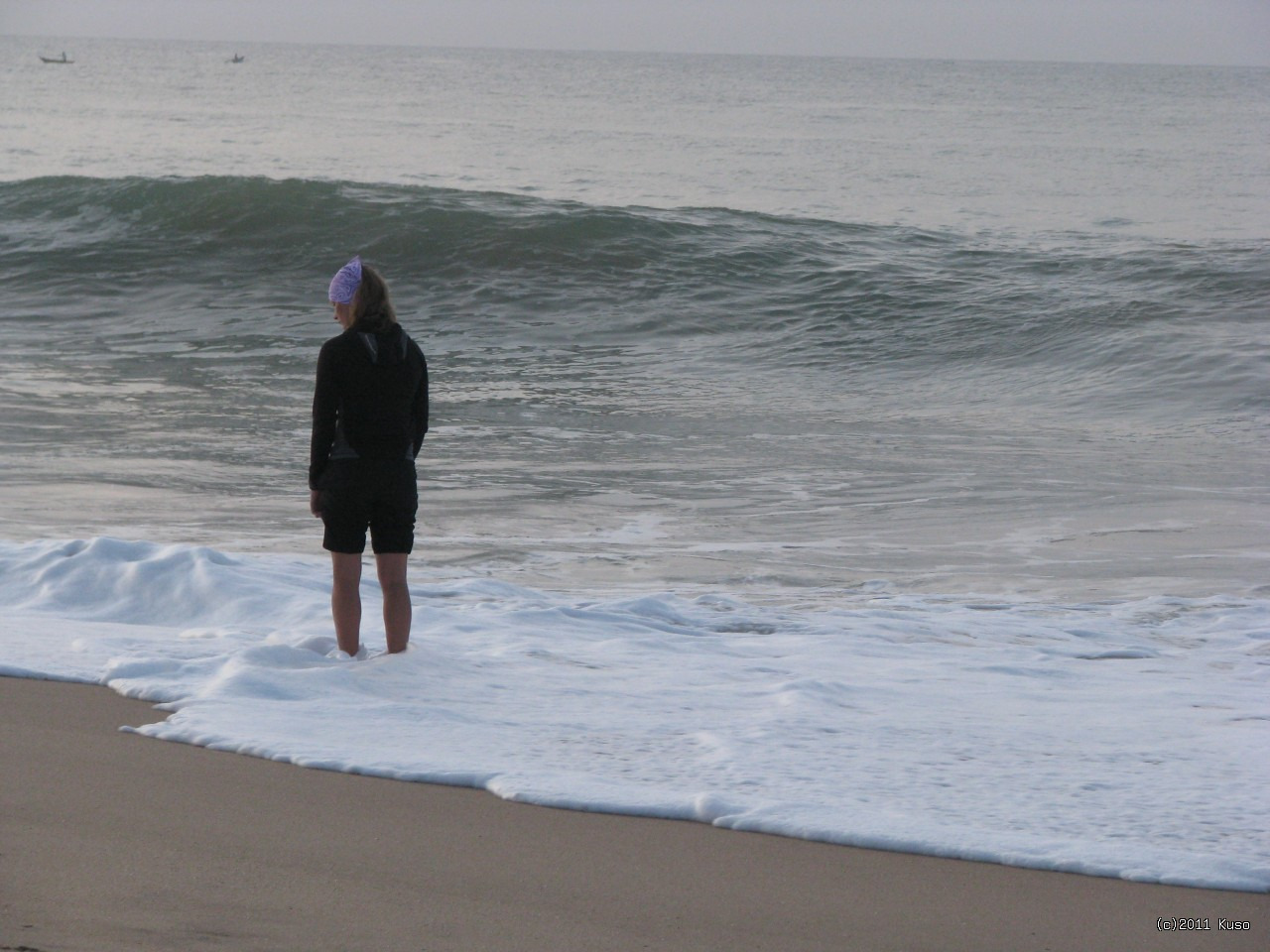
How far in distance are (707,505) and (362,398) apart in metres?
4.04

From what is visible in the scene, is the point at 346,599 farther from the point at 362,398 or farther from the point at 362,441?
the point at 362,398

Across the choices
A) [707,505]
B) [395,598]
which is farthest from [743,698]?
[707,505]

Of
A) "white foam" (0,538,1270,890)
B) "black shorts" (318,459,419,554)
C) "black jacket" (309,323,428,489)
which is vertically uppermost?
"black jacket" (309,323,428,489)

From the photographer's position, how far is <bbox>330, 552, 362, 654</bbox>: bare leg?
4.82m

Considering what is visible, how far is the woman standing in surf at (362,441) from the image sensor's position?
186 inches

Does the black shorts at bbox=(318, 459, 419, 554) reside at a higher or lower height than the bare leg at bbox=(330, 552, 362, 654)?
higher

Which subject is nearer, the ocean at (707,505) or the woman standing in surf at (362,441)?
the ocean at (707,505)

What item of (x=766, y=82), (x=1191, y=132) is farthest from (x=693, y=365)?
(x=766, y=82)

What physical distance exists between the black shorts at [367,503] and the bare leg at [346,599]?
0.14 feet

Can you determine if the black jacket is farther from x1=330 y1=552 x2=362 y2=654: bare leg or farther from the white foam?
the white foam

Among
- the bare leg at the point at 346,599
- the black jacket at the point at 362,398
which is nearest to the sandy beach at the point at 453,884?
the bare leg at the point at 346,599

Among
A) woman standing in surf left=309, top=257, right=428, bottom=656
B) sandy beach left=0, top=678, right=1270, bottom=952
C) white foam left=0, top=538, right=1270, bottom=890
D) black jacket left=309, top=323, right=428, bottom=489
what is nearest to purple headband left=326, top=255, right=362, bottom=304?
woman standing in surf left=309, top=257, right=428, bottom=656

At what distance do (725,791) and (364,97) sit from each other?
7590cm

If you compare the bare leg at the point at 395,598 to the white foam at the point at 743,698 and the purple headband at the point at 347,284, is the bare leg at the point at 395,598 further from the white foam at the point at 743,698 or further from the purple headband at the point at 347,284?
the purple headband at the point at 347,284
